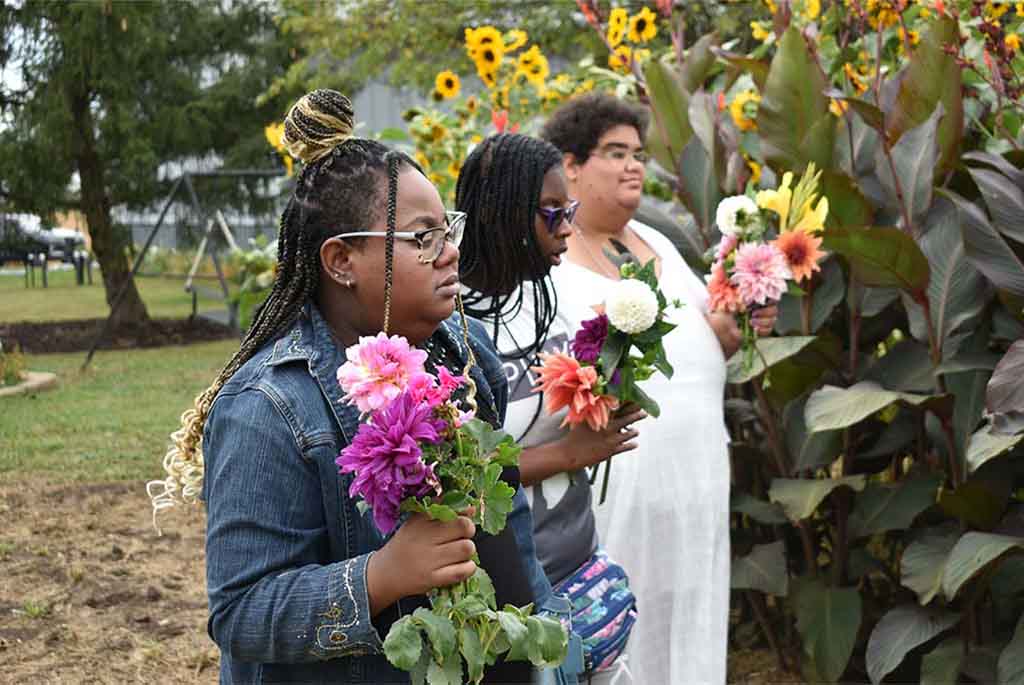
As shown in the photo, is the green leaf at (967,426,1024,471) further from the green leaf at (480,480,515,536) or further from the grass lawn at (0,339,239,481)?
the grass lawn at (0,339,239,481)

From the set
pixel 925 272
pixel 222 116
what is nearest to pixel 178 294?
pixel 222 116

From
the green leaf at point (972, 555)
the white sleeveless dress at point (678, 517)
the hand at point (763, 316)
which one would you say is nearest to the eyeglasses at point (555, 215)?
the white sleeveless dress at point (678, 517)

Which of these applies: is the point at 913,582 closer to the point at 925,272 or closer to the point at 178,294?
the point at 925,272

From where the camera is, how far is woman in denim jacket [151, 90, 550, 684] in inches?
66.9

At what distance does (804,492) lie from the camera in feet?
13.4

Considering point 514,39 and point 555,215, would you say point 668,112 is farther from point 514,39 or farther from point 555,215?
point 555,215

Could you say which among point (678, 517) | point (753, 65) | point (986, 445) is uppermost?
point (753, 65)

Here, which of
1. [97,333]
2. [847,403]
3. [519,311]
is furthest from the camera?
[97,333]

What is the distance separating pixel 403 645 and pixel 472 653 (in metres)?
0.11

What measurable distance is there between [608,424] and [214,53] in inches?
455

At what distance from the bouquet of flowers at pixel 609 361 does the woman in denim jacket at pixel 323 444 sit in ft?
1.89

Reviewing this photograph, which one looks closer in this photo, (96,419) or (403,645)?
(403,645)

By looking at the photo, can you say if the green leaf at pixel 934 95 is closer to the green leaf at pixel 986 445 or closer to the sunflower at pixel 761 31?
the green leaf at pixel 986 445

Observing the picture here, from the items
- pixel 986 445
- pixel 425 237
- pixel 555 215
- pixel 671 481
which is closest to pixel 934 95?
pixel 986 445
